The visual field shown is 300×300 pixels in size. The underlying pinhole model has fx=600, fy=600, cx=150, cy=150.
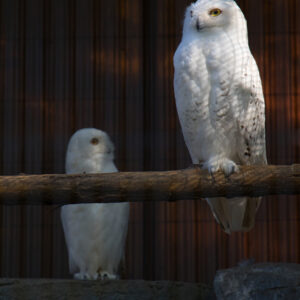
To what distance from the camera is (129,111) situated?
191 centimetres

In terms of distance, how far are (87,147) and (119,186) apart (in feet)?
3.01

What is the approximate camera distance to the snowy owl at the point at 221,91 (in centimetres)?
174

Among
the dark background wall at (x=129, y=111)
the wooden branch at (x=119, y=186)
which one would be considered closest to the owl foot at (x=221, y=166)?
the wooden branch at (x=119, y=186)

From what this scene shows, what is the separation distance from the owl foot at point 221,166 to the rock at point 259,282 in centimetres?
38

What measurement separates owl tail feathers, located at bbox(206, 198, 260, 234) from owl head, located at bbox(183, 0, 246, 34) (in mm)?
526

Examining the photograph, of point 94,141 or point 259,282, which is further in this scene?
point 94,141

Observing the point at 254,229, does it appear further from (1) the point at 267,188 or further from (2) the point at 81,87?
(2) the point at 81,87

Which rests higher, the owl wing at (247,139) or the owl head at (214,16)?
the owl head at (214,16)

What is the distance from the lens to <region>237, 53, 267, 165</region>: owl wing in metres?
1.75

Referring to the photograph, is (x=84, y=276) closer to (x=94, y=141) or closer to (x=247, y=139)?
(x=94, y=141)

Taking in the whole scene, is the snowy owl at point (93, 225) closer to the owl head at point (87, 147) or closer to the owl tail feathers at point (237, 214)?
the owl head at point (87, 147)

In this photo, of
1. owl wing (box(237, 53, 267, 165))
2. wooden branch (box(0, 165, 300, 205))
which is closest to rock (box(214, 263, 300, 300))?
owl wing (box(237, 53, 267, 165))

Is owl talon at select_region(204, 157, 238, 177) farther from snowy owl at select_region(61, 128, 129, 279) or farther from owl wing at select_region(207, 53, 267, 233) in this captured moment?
snowy owl at select_region(61, 128, 129, 279)

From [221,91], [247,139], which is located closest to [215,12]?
[221,91]
